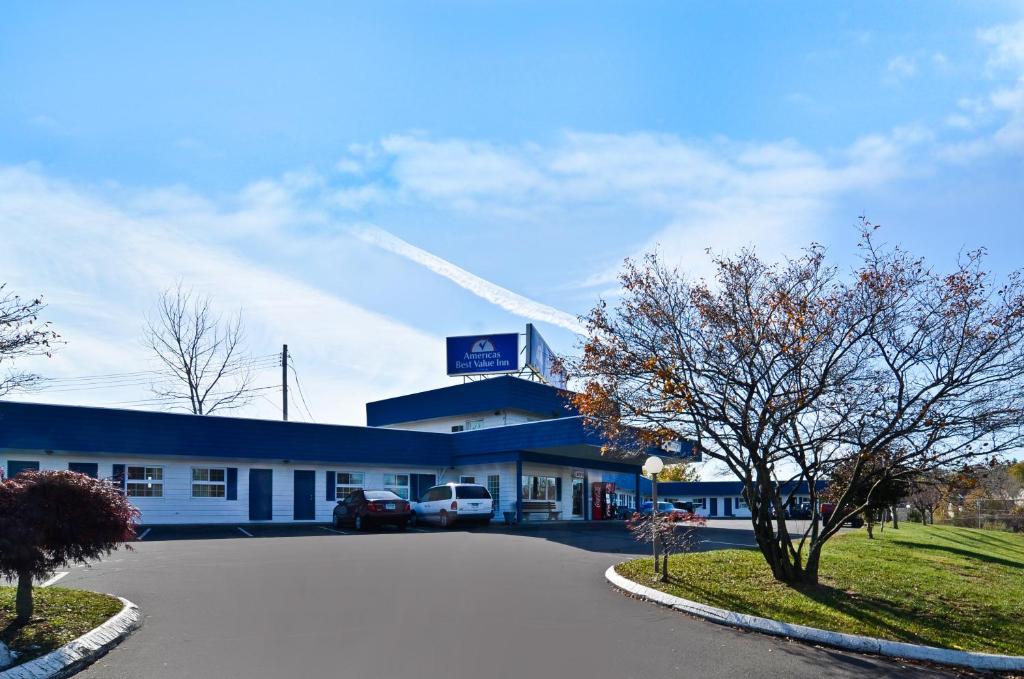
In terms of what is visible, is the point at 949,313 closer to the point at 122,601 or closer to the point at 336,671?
the point at 336,671

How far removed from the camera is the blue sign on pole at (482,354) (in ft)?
153

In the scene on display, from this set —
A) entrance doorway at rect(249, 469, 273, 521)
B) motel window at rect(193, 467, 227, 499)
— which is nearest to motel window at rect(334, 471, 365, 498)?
entrance doorway at rect(249, 469, 273, 521)

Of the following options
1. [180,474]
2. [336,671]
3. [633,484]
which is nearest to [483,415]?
[633,484]

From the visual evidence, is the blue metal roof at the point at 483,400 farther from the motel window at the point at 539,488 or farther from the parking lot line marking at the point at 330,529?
the parking lot line marking at the point at 330,529

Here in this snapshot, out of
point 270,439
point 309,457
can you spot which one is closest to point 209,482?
point 270,439

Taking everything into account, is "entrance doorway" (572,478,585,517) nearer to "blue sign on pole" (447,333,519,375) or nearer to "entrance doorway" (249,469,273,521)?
"blue sign on pole" (447,333,519,375)

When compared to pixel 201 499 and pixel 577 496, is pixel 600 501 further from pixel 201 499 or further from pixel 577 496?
pixel 201 499

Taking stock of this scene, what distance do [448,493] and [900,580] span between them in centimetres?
1916

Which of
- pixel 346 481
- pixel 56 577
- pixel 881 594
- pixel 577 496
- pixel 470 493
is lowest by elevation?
pixel 577 496

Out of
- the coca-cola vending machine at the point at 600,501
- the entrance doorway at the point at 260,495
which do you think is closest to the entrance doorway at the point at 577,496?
the coca-cola vending machine at the point at 600,501

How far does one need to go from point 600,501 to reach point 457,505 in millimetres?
12515

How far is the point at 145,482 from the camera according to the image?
32062 mm

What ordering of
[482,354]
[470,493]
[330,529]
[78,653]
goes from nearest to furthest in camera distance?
[78,653] → [330,529] → [470,493] → [482,354]

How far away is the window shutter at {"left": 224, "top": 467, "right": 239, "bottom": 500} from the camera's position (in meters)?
33.8
